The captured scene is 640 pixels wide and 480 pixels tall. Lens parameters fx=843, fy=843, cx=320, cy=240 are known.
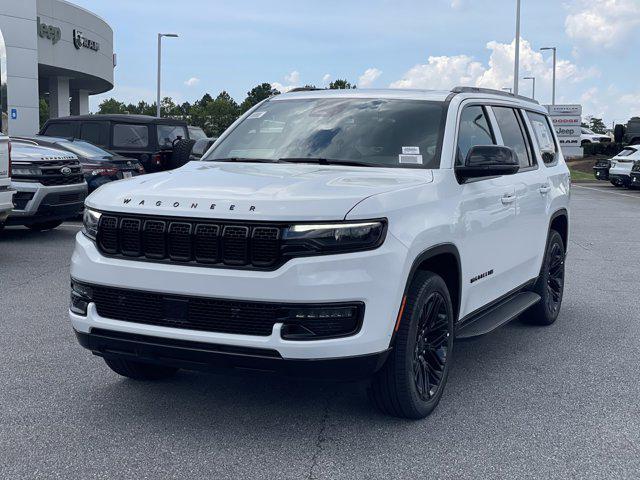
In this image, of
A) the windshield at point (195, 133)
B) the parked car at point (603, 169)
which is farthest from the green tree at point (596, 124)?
the windshield at point (195, 133)

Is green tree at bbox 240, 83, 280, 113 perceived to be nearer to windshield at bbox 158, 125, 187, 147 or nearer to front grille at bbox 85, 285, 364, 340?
windshield at bbox 158, 125, 187, 147

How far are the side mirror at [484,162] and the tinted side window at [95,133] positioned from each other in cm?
1267

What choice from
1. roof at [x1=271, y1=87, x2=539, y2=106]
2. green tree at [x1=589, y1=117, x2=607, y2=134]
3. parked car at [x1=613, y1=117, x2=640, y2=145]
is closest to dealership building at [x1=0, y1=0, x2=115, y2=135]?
roof at [x1=271, y1=87, x2=539, y2=106]

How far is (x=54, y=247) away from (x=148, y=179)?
25.0 ft

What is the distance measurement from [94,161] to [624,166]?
20957mm

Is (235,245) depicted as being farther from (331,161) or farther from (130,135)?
(130,135)

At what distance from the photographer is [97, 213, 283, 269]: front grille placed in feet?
13.3

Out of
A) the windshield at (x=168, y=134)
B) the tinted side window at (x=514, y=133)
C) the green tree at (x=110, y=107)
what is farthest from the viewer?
the green tree at (x=110, y=107)

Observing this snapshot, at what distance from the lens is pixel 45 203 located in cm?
1214

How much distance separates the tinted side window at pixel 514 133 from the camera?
6.37 meters

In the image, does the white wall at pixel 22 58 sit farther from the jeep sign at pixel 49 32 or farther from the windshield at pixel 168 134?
the windshield at pixel 168 134

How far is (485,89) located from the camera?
637 cm

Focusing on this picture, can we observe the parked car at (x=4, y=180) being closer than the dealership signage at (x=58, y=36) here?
Yes

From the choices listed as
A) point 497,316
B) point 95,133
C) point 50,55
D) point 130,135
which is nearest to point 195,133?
point 130,135
